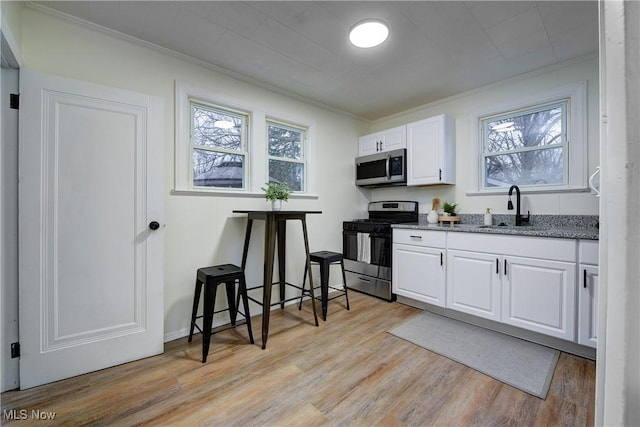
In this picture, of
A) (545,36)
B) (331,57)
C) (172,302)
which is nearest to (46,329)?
(172,302)

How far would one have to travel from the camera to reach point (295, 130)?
128 inches

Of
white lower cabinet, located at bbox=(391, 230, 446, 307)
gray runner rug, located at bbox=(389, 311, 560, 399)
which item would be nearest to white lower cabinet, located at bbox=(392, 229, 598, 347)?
white lower cabinet, located at bbox=(391, 230, 446, 307)

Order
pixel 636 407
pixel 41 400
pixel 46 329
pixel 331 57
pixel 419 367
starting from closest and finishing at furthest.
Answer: pixel 636 407 → pixel 41 400 → pixel 46 329 → pixel 419 367 → pixel 331 57

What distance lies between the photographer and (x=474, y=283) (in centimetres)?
247

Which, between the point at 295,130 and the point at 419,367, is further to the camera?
the point at 295,130

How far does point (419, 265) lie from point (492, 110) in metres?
1.82

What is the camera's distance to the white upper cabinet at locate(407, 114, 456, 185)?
3.05 m

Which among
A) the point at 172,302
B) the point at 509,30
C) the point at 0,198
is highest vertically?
the point at 509,30

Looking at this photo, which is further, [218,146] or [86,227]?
[218,146]

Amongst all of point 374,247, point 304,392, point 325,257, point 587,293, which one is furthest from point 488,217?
point 304,392

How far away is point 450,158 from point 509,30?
1.32 metres

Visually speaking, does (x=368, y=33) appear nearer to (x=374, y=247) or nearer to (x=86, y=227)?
(x=374, y=247)

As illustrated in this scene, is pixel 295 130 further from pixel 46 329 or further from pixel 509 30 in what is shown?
pixel 46 329

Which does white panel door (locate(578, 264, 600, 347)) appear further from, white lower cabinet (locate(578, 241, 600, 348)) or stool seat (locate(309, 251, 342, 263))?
stool seat (locate(309, 251, 342, 263))
